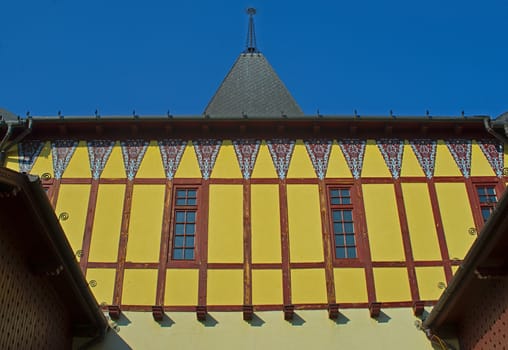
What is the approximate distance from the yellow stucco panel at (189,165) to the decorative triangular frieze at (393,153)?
13.7 ft

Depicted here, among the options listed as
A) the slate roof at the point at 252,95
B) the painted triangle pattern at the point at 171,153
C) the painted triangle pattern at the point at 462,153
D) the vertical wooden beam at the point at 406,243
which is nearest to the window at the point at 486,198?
the painted triangle pattern at the point at 462,153

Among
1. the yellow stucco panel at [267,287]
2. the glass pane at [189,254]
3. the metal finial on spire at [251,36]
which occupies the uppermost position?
the metal finial on spire at [251,36]

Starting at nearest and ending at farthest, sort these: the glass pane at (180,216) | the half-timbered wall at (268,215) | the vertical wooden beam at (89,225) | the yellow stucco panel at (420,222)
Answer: the half-timbered wall at (268,215) → the vertical wooden beam at (89,225) → the yellow stucco panel at (420,222) → the glass pane at (180,216)

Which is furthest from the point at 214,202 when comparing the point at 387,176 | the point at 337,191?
the point at 387,176

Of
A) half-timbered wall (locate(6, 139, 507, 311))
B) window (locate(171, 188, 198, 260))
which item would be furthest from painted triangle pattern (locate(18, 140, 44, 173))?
window (locate(171, 188, 198, 260))

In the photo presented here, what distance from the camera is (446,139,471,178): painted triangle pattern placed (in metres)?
13.7

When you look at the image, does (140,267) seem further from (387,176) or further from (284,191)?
(387,176)

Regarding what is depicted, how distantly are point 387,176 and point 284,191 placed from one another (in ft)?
7.66

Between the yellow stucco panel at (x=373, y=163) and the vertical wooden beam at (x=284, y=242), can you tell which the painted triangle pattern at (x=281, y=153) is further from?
the yellow stucco panel at (x=373, y=163)

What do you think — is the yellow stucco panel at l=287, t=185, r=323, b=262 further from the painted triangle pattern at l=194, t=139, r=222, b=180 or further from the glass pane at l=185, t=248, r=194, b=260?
the glass pane at l=185, t=248, r=194, b=260

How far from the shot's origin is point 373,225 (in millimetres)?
12961

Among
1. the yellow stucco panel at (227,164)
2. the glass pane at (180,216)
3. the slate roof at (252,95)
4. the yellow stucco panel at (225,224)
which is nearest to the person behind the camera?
the yellow stucco panel at (225,224)

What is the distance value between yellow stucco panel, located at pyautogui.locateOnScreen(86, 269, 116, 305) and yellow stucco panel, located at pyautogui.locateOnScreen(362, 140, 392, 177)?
5.84m

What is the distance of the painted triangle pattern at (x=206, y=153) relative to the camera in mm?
13573
